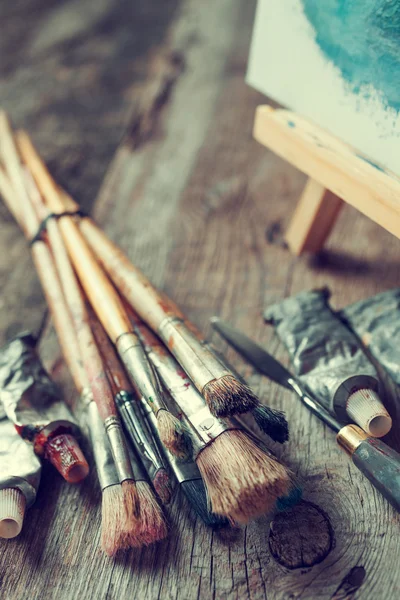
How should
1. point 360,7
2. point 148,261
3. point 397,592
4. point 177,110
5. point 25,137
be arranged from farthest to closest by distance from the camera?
point 177,110, point 25,137, point 148,261, point 360,7, point 397,592

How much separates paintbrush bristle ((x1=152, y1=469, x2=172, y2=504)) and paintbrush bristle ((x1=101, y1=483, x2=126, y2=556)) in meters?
0.06

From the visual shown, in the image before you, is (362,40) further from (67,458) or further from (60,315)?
(67,458)

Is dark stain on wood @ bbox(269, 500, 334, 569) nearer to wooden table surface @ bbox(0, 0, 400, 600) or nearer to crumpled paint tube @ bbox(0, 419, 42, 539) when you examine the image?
wooden table surface @ bbox(0, 0, 400, 600)

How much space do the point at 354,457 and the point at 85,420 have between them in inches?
22.0

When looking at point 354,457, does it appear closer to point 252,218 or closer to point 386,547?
point 386,547

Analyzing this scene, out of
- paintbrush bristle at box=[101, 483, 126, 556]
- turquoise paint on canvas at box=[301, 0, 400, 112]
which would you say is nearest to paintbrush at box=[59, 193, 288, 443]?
paintbrush bristle at box=[101, 483, 126, 556]

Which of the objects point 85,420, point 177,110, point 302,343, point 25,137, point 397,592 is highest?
point 25,137

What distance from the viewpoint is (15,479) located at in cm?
99

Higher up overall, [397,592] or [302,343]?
[302,343]

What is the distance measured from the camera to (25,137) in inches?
75.9

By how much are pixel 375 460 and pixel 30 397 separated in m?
0.69

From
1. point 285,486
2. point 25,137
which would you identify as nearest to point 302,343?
point 285,486

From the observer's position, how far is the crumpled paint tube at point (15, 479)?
96cm

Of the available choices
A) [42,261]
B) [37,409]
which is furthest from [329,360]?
[42,261]
